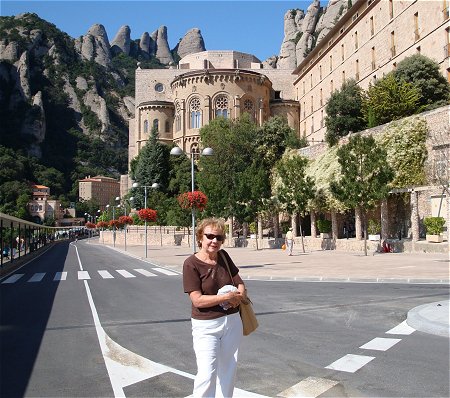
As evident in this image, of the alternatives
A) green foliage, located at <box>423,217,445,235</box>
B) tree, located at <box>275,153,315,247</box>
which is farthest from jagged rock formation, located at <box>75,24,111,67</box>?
green foliage, located at <box>423,217,445,235</box>

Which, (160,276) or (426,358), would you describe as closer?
(426,358)

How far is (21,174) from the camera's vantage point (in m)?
135

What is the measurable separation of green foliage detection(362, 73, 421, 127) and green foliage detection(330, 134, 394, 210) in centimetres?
909

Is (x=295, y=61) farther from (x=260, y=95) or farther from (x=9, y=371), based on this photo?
(x=9, y=371)

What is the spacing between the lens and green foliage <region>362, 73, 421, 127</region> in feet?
102

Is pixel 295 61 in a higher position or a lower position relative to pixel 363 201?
higher

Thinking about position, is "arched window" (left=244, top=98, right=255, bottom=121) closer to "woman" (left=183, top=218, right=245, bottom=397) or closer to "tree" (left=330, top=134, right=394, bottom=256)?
"tree" (left=330, top=134, right=394, bottom=256)

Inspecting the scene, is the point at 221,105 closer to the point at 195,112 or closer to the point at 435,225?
the point at 195,112

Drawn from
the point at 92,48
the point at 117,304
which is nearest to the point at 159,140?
the point at 117,304

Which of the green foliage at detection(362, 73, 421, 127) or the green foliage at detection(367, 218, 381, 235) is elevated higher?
the green foliage at detection(362, 73, 421, 127)

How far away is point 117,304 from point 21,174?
13727 cm

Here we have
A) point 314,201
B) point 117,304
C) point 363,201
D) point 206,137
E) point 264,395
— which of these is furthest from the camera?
point 206,137

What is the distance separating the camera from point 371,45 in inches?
1718

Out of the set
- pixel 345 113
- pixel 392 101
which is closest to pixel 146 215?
pixel 392 101
